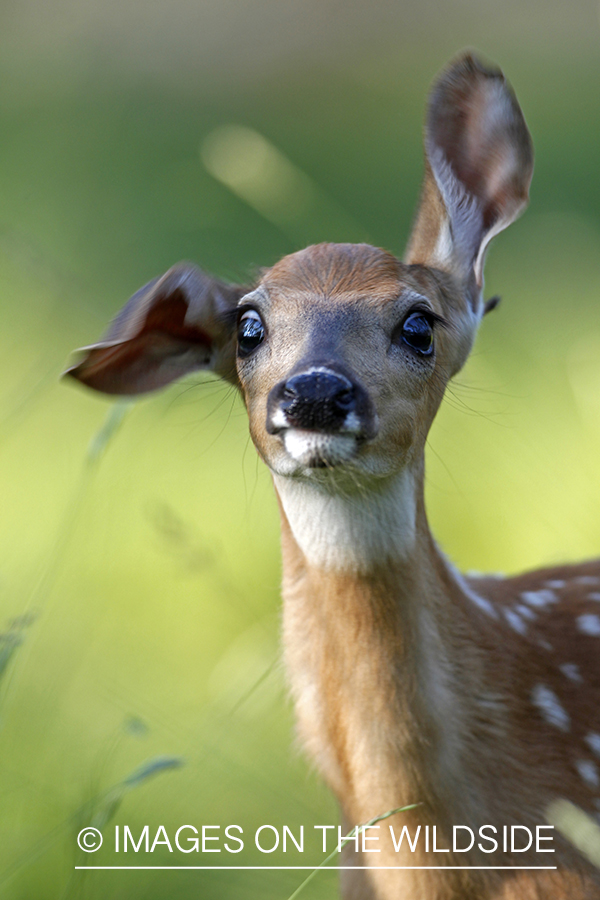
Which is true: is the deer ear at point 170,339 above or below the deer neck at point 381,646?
above

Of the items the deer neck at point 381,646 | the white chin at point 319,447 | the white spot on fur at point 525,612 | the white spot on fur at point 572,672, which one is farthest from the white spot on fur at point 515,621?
the white chin at point 319,447

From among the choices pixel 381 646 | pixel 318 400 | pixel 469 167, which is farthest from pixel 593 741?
pixel 469 167

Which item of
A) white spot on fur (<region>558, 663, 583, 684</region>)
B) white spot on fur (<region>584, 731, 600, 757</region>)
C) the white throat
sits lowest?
white spot on fur (<region>584, 731, 600, 757</region>)

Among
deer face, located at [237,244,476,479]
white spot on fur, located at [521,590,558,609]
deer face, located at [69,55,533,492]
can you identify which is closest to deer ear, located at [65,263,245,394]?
deer face, located at [69,55,533,492]

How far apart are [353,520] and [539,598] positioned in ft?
3.21

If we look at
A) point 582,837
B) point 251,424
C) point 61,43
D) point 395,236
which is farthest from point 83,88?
point 582,837

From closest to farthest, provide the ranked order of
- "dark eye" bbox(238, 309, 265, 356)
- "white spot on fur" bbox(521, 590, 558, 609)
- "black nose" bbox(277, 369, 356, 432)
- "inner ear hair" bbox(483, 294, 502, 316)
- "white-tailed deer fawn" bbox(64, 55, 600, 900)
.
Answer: "black nose" bbox(277, 369, 356, 432) → "white-tailed deer fawn" bbox(64, 55, 600, 900) → "dark eye" bbox(238, 309, 265, 356) → "inner ear hair" bbox(483, 294, 502, 316) → "white spot on fur" bbox(521, 590, 558, 609)

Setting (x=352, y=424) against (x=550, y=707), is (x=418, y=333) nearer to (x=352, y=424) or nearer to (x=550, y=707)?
(x=352, y=424)

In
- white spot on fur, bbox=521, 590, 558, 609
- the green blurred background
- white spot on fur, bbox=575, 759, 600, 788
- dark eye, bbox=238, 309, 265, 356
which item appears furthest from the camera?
the green blurred background

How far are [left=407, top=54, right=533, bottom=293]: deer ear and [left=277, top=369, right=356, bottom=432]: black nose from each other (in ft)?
2.83

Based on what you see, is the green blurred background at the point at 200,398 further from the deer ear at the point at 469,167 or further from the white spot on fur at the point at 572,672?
the white spot on fur at the point at 572,672

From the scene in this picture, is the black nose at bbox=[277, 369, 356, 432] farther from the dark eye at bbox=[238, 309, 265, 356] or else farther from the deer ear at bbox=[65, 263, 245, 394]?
the deer ear at bbox=[65, 263, 245, 394]

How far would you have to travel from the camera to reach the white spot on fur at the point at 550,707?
280 cm

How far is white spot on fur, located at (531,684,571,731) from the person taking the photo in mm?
2797
